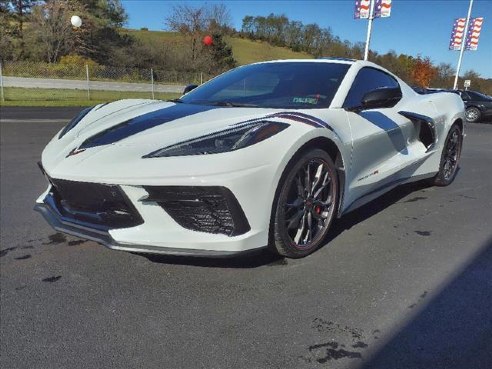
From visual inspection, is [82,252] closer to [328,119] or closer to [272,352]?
[272,352]

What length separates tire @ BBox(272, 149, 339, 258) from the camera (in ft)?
8.95

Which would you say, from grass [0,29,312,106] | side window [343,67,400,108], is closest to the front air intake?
side window [343,67,400,108]

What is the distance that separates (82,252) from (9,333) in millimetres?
1001

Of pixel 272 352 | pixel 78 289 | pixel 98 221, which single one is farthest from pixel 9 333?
pixel 272 352

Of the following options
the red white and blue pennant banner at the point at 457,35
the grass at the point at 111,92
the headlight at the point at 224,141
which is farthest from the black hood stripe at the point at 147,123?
the red white and blue pennant banner at the point at 457,35

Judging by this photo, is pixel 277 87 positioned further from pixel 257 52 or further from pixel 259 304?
pixel 257 52

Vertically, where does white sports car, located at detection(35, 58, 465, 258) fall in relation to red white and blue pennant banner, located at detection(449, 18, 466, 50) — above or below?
below

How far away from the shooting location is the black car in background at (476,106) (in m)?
17.3

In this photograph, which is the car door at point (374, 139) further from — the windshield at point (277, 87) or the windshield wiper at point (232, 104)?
the windshield wiper at point (232, 104)

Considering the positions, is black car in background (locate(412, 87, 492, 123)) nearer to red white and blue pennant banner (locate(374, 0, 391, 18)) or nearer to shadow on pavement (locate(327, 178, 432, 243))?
red white and blue pennant banner (locate(374, 0, 391, 18))

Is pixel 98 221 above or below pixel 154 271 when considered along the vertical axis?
above

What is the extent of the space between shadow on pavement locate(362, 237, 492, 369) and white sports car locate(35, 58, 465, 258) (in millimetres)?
894

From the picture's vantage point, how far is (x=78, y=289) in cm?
268

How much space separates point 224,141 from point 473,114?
17.8 meters
